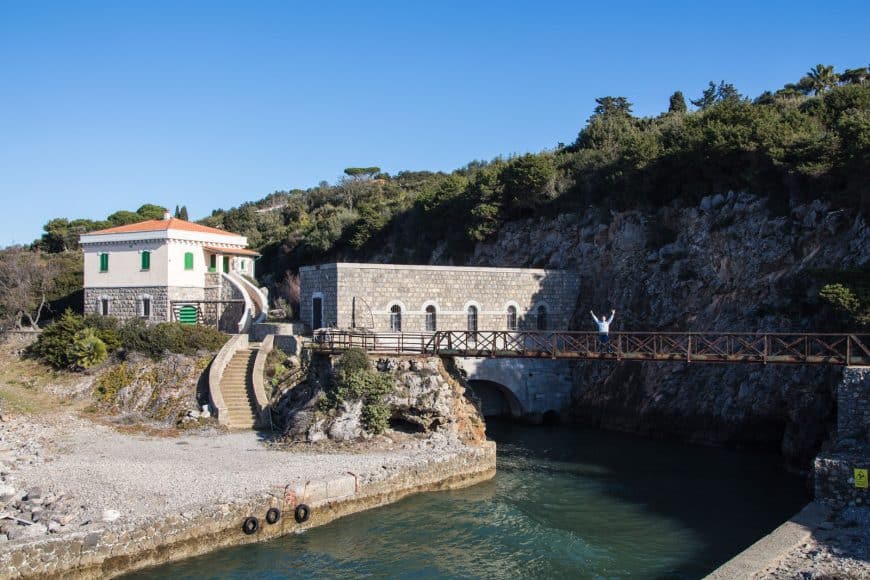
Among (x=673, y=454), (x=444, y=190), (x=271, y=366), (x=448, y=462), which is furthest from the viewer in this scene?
(x=444, y=190)

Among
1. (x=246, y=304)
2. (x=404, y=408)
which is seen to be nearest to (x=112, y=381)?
(x=246, y=304)

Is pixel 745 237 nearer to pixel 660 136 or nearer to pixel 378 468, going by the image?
pixel 660 136

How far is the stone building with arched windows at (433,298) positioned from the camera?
30703 mm

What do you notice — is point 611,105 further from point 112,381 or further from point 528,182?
point 112,381

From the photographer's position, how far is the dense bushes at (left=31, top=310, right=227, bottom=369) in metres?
29.7

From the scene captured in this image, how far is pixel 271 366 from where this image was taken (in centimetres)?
2902

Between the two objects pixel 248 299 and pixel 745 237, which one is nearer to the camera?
pixel 745 237

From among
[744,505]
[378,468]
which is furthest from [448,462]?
[744,505]

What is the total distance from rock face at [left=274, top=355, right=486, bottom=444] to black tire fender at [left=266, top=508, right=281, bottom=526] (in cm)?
554

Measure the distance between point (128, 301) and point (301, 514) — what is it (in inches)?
814

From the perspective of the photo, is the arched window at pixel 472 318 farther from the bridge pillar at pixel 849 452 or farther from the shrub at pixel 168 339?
the bridge pillar at pixel 849 452

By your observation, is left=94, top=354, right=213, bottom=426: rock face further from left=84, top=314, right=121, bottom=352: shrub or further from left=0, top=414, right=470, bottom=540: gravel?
left=0, top=414, right=470, bottom=540: gravel

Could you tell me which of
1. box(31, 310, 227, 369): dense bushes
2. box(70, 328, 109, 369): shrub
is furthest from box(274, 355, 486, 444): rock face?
box(70, 328, 109, 369): shrub

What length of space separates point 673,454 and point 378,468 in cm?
1174
